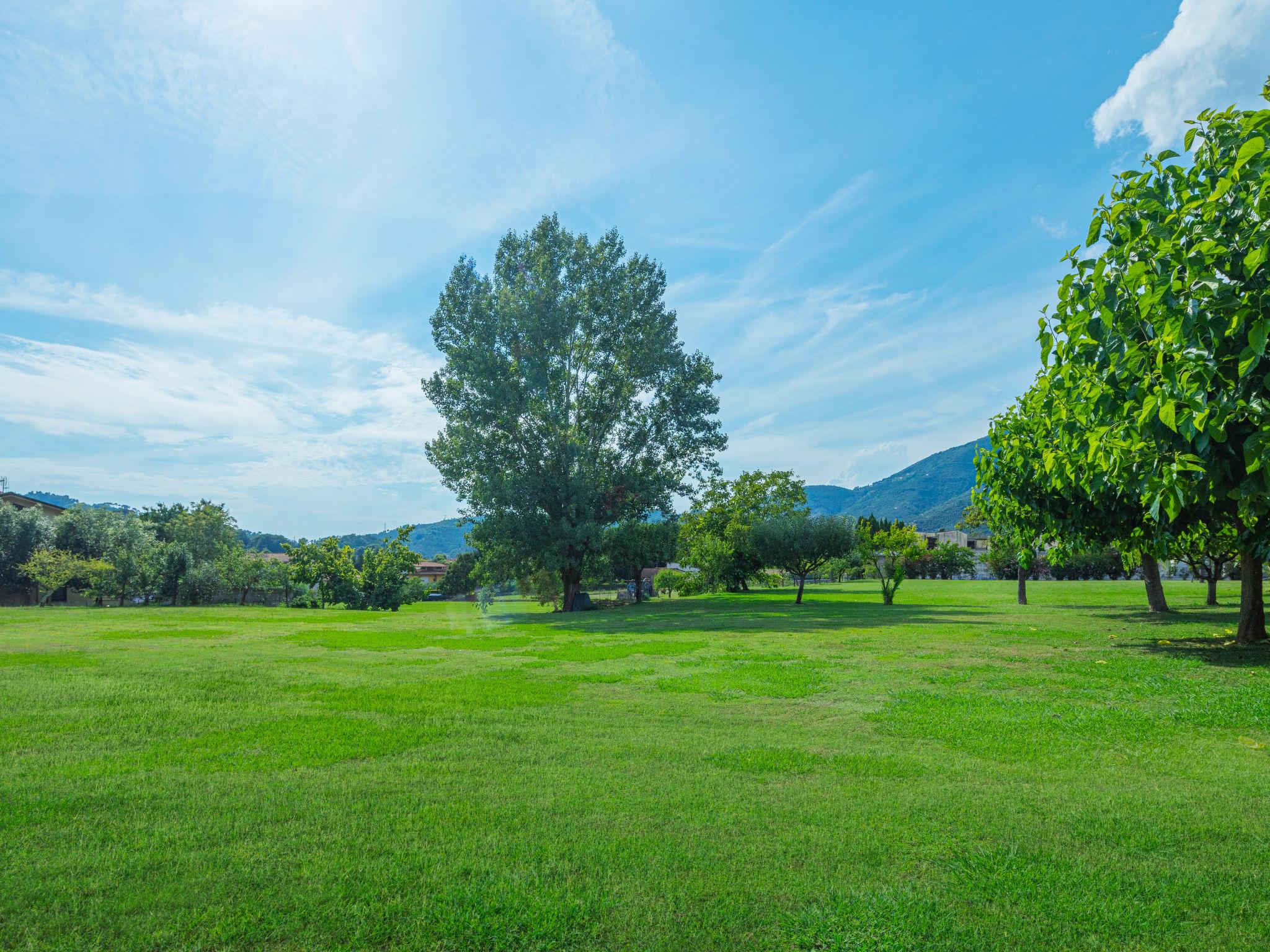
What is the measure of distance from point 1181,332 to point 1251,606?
40.0 feet

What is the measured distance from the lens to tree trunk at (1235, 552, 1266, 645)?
1384cm

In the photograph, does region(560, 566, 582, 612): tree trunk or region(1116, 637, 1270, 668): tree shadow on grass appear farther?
region(560, 566, 582, 612): tree trunk

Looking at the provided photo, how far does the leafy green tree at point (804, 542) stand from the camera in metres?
34.8

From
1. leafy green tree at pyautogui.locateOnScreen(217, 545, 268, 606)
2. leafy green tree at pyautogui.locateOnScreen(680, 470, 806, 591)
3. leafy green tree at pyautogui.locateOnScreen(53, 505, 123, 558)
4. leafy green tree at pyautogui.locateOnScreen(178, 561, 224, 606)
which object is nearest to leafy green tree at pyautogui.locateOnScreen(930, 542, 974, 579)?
leafy green tree at pyautogui.locateOnScreen(680, 470, 806, 591)

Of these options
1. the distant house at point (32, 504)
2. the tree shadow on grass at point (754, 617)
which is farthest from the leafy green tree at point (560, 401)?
the distant house at point (32, 504)

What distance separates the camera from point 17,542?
137ft

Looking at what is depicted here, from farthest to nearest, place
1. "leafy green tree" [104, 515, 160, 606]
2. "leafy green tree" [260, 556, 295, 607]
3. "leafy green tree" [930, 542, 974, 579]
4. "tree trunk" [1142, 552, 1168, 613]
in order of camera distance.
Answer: "leafy green tree" [930, 542, 974, 579], "leafy green tree" [260, 556, 295, 607], "leafy green tree" [104, 515, 160, 606], "tree trunk" [1142, 552, 1168, 613]

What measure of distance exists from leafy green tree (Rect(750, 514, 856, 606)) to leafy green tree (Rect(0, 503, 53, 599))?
42.7 meters

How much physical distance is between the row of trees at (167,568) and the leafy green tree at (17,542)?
0.12 feet

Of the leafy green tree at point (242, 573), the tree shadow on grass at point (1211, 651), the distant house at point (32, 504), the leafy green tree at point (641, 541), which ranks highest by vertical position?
the distant house at point (32, 504)

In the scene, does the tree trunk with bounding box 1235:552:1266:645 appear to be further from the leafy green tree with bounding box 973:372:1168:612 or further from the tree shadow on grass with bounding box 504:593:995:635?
the tree shadow on grass with bounding box 504:593:995:635

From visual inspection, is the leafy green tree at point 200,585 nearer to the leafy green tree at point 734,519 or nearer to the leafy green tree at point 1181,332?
the leafy green tree at point 734,519

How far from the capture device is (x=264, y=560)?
42.5 meters

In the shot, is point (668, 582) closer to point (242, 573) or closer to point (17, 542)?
point (242, 573)
